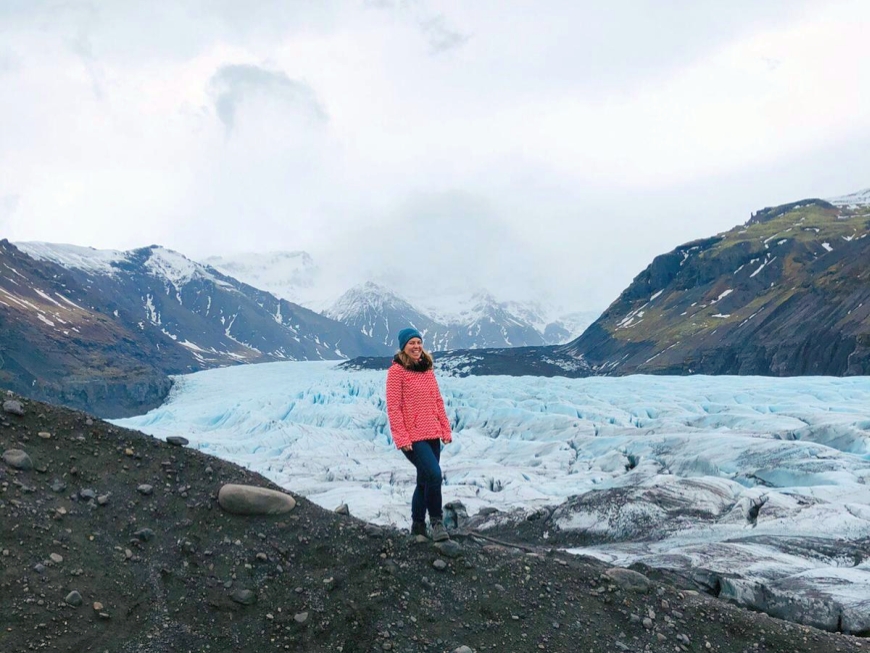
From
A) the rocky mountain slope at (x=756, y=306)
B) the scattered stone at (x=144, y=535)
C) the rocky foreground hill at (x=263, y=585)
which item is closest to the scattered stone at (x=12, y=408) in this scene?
the rocky foreground hill at (x=263, y=585)

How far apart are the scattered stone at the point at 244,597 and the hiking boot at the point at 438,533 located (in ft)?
7.09

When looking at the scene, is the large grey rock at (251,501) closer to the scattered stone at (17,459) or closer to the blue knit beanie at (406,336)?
the scattered stone at (17,459)

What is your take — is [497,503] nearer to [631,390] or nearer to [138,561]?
[138,561]

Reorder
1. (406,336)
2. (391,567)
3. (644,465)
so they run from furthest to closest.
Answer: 1. (644,465)
2. (406,336)
3. (391,567)

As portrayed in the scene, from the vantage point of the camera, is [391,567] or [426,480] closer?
[391,567]

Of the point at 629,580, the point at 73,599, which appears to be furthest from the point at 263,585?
the point at 629,580

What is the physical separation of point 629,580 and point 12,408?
26.7 ft

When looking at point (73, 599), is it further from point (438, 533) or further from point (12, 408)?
point (438, 533)

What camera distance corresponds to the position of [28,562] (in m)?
6.20

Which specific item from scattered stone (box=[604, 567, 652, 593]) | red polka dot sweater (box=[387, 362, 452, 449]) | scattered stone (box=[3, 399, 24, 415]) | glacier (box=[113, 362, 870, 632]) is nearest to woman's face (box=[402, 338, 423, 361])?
red polka dot sweater (box=[387, 362, 452, 449])

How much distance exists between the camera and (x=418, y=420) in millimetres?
7855

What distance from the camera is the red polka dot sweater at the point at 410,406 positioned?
7768 millimetres

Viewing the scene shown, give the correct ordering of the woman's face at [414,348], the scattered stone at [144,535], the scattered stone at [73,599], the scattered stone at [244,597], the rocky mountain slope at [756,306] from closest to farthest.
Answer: the scattered stone at [73,599], the scattered stone at [244,597], the scattered stone at [144,535], the woman's face at [414,348], the rocky mountain slope at [756,306]

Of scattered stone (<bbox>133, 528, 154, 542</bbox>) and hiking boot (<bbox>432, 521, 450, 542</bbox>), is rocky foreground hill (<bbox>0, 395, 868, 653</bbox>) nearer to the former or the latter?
scattered stone (<bbox>133, 528, 154, 542</bbox>)
